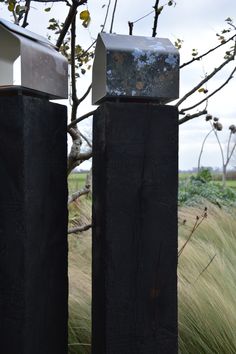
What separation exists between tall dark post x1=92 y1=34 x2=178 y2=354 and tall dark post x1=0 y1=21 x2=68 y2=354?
0.34 feet

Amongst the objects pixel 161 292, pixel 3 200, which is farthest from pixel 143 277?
pixel 3 200

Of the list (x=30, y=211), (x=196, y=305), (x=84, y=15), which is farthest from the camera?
(x=196, y=305)

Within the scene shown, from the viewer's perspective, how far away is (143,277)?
956mm

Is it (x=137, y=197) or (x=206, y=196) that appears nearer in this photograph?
(x=137, y=197)

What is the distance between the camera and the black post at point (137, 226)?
0.93 m

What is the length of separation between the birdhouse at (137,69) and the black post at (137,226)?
3cm

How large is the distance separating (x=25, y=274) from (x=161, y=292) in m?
0.29

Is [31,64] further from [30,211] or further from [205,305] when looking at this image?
[205,305]

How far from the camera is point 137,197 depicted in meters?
0.94

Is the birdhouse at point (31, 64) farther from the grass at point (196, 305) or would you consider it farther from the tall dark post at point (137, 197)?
the grass at point (196, 305)

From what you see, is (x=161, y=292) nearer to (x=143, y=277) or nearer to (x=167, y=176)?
(x=143, y=277)

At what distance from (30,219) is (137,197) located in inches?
8.8

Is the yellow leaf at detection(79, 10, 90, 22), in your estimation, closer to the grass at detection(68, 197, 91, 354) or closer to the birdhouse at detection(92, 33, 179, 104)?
the birdhouse at detection(92, 33, 179, 104)

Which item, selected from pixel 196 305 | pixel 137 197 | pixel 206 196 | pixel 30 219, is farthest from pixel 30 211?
pixel 206 196
